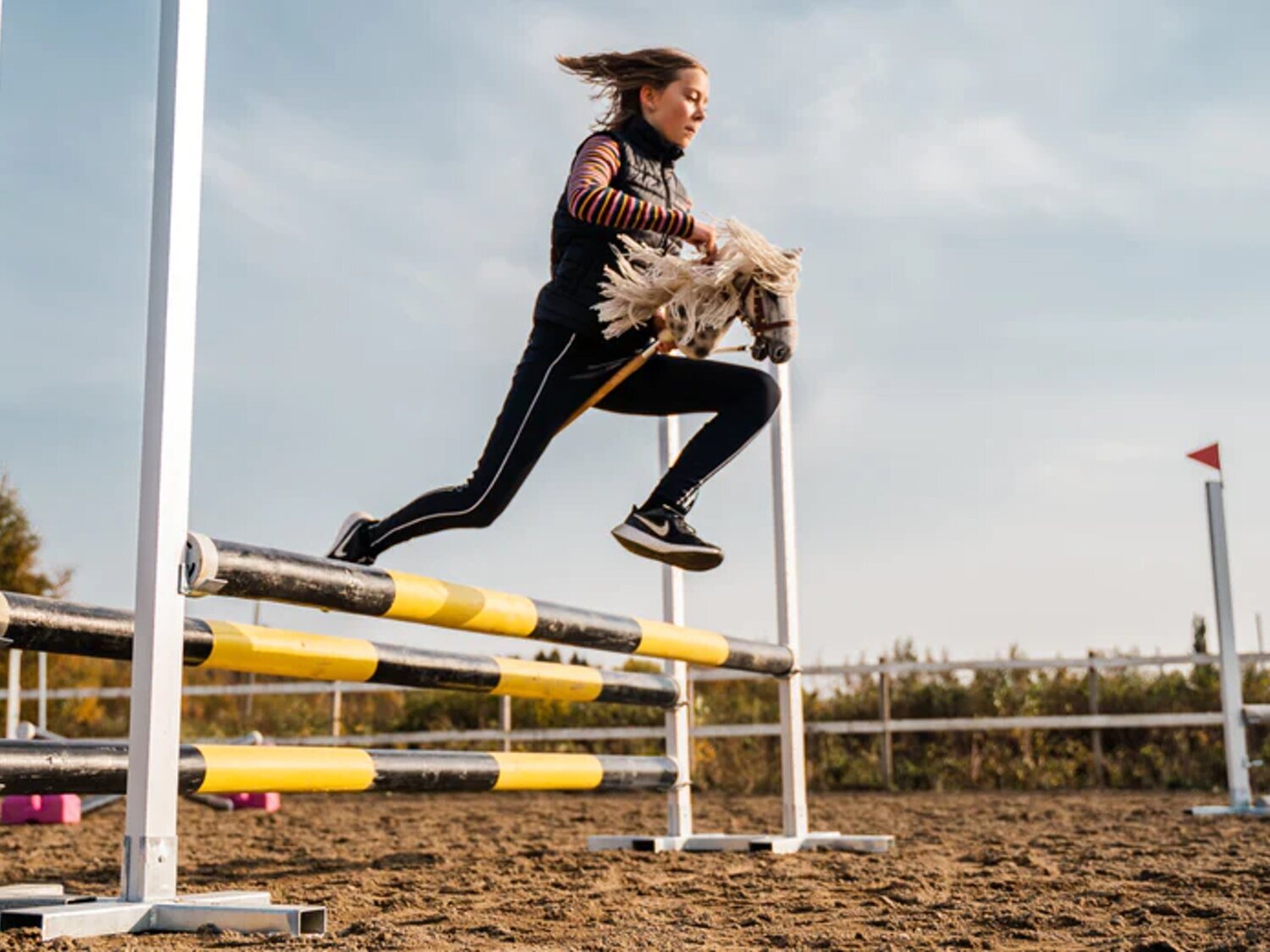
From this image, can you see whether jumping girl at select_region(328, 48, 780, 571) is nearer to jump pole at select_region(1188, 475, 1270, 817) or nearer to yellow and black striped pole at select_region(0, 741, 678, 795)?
yellow and black striped pole at select_region(0, 741, 678, 795)

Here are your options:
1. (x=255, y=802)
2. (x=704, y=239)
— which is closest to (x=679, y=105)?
(x=704, y=239)

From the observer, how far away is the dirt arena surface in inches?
101

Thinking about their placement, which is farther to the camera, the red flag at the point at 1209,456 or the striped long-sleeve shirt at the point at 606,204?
the red flag at the point at 1209,456

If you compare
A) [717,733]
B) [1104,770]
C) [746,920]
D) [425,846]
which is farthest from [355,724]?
[746,920]

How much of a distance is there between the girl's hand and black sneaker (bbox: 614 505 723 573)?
607mm

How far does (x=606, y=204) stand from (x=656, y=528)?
747 millimetres

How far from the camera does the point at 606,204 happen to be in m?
3.10

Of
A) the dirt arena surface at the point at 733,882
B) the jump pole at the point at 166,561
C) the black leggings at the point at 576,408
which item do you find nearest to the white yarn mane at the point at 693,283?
the black leggings at the point at 576,408

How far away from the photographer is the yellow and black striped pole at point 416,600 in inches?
102

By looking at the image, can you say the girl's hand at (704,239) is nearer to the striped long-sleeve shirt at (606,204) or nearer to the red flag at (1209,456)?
the striped long-sleeve shirt at (606,204)

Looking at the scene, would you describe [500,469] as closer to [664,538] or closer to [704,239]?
[664,538]

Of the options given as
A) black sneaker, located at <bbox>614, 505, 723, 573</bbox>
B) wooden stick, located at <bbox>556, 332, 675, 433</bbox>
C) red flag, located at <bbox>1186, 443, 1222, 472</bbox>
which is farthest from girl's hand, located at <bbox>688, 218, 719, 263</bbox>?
red flag, located at <bbox>1186, 443, 1222, 472</bbox>

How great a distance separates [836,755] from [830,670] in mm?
697

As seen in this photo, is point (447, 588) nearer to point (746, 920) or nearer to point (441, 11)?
point (746, 920)
